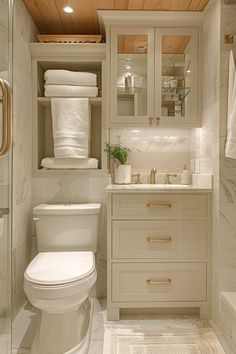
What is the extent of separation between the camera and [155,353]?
1660 millimetres

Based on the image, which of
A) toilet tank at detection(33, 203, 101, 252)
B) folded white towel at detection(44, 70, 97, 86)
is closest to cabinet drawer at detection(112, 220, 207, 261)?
toilet tank at detection(33, 203, 101, 252)

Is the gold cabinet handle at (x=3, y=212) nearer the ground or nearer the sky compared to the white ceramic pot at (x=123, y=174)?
nearer the ground

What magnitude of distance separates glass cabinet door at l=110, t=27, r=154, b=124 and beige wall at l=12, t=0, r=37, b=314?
0.65 meters

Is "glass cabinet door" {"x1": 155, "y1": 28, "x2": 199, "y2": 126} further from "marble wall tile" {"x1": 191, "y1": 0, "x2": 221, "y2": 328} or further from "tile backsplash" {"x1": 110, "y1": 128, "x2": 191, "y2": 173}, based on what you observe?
"tile backsplash" {"x1": 110, "y1": 128, "x2": 191, "y2": 173}

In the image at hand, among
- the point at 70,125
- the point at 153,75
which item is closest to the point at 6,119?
the point at 70,125

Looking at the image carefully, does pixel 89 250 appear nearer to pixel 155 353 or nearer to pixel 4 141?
pixel 155 353

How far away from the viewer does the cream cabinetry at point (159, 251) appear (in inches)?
79.0

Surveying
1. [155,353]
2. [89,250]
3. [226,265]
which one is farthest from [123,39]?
[155,353]

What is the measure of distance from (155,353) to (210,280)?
0.62 m

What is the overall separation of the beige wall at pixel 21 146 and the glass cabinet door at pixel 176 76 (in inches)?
38.7

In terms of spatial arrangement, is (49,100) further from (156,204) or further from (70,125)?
(156,204)

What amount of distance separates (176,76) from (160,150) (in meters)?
0.61

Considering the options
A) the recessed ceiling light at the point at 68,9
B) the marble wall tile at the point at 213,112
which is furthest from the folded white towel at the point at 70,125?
the marble wall tile at the point at 213,112

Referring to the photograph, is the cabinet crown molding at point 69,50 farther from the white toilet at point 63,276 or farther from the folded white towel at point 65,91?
the white toilet at point 63,276
